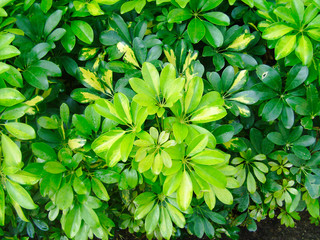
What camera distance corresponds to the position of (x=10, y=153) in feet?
3.36

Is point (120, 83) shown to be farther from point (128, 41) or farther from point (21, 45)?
point (21, 45)

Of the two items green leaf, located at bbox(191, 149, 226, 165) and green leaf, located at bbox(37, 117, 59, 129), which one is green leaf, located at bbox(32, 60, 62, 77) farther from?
green leaf, located at bbox(191, 149, 226, 165)

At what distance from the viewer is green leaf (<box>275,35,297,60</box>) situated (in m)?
1.12

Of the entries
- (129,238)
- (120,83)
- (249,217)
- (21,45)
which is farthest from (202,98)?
(129,238)

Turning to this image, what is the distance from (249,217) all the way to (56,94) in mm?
1232

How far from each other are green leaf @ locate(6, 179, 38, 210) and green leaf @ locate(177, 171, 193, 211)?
497mm

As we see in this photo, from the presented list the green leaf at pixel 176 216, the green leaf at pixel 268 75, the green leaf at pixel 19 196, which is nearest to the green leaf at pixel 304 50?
the green leaf at pixel 268 75

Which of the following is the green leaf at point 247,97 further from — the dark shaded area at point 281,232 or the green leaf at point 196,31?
the dark shaded area at point 281,232

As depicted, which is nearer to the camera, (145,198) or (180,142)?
(180,142)

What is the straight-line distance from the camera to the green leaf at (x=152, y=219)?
46.2 inches

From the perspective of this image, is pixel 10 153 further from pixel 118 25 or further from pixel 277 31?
pixel 277 31

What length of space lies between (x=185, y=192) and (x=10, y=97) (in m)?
0.66

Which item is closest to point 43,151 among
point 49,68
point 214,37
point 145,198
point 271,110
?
point 49,68

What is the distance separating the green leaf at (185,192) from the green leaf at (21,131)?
0.54m
